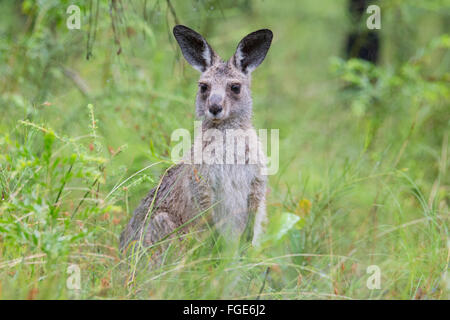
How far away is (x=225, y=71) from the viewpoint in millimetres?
4609

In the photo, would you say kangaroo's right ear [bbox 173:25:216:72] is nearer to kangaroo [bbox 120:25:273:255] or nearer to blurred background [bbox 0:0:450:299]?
kangaroo [bbox 120:25:273:255]

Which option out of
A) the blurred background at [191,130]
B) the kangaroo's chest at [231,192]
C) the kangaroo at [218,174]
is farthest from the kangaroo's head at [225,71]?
the kangaroo's chest at [231,192]

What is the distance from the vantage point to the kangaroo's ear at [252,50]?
4.48 meters

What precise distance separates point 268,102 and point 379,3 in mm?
2369

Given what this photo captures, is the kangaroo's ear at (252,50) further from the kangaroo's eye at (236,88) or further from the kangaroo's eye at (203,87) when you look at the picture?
the kangaroo's eye at (203,87)

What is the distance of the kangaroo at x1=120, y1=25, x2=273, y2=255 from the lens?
168 inches

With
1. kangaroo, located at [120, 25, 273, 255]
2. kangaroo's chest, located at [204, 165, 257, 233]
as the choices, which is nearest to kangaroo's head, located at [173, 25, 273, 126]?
kangaroo, located at [120, 25, 273, 255]

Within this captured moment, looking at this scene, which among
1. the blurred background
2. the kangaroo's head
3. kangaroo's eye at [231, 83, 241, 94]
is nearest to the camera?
the blurred background

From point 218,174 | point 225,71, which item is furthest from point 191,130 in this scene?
point 218,174

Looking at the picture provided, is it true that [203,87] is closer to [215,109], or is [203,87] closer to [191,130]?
[215,109]

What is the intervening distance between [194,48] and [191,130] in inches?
38.9

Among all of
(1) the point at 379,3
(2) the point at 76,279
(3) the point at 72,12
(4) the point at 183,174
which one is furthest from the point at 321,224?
(1) the point at 379,3

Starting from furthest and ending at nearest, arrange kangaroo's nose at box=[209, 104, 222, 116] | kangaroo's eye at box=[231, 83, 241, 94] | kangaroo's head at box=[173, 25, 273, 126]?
kangaroo's eye at box=[231, 83, 241, 94]
kangaroo's head at box=[173, 25, 273, 126]
kangaroo's nose at box=[209, 104, 222, 116]
